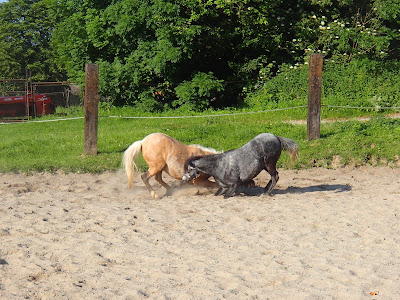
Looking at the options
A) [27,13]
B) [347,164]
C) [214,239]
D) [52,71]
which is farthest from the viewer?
[27,13]

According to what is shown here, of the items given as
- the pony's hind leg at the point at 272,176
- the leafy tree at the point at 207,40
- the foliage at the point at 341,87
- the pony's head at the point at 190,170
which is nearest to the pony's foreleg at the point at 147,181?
the pony's head at the point at 190,170

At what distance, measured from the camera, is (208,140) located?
40.1ft

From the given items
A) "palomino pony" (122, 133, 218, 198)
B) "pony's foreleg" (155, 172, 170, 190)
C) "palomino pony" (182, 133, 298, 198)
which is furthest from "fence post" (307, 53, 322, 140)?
"pony's foreleg" (155, 172, 170, 190)

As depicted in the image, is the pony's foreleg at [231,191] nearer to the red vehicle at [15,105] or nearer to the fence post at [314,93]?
the fence post at [314,93]

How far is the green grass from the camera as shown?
1095 centimetres

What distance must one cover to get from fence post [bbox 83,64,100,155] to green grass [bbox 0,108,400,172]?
11.3 inches

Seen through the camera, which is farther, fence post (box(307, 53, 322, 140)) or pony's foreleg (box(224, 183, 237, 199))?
fence post (box(307, 53, 322, 140))

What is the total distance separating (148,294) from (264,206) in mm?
3501

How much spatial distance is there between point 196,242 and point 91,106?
18.3 ft

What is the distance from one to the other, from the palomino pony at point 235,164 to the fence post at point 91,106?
3.21 m

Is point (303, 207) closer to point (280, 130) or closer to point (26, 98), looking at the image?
point (280, 130)

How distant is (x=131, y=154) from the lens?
8.90m

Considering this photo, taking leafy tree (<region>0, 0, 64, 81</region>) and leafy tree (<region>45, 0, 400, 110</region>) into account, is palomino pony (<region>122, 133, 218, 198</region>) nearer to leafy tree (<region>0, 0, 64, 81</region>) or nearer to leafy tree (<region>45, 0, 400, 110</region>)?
leafy tree (<region>45, 0, 400, 110</region>)

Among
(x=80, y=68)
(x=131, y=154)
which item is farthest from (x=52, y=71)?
(x=131, y=154)
